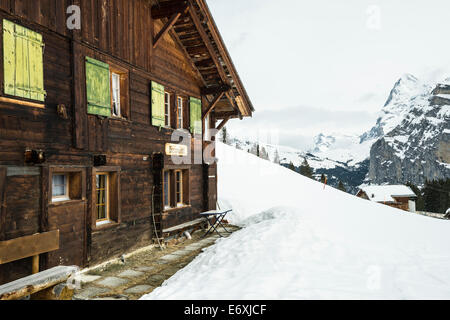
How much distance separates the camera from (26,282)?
4.52 m

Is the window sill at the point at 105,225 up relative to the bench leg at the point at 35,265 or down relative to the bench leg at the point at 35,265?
up

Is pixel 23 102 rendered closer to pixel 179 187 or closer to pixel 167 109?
pixel 167 109

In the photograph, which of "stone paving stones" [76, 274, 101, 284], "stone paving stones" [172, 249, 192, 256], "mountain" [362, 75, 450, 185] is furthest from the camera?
"mountain" [362, 75, 450, 185]

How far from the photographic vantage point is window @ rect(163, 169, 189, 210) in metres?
10.7

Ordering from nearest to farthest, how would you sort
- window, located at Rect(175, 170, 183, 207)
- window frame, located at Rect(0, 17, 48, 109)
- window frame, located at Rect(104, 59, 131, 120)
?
window frame, located at Rect(0, 17, 48, 109), window frame, located at Rect(104, 59, 131, 120), window, located at Rect(175, 170, 183, 207)

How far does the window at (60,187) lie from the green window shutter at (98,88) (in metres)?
1.62

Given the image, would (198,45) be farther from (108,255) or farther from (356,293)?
(356,293)

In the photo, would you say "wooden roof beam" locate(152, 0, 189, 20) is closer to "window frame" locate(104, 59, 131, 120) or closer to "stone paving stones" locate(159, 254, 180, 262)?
"window frame" locate(104, 59, 131, 120)

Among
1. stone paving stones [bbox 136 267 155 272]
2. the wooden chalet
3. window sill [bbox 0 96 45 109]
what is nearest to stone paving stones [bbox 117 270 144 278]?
stone paving stones [bbox 136 267 155 272]

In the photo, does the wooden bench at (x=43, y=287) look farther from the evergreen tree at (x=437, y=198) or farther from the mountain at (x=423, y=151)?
the mountain at (x=423, y=151)

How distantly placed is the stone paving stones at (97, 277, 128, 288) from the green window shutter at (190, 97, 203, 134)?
6.41 meters

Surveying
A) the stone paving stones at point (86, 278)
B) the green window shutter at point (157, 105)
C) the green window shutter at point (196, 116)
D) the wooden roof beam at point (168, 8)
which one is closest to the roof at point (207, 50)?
the wooden roof beam at point (168, 8)

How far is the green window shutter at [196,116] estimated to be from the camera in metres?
11.8
